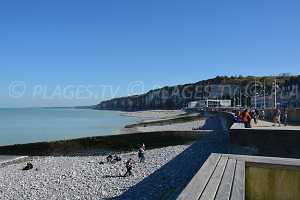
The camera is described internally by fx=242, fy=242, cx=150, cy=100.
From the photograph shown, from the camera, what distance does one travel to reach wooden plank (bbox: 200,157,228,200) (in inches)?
111

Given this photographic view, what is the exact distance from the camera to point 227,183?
3193 millimetres

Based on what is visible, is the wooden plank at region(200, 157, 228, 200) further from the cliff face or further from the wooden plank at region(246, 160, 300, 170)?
the cliff face

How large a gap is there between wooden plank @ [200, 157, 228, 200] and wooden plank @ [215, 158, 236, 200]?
5 centimetres

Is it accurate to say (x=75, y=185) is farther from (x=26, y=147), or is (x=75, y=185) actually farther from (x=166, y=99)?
(x=166, y=99)

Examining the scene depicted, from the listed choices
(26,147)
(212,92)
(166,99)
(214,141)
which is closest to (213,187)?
(214,141)

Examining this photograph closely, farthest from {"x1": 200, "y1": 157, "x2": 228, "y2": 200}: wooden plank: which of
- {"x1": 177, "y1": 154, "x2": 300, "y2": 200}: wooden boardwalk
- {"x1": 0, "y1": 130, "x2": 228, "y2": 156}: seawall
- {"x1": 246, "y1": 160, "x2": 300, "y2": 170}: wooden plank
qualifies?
{"x1": 0, "y1": 130, "x2": 228, "y2": 156}: seawall

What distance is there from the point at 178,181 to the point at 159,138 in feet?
30.9

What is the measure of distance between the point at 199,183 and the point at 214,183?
7.8 inches

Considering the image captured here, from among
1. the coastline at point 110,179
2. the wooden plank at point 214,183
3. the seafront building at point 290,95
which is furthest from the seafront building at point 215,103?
the wooden plank at point 214,183

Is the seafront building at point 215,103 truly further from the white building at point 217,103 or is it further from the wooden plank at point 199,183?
the wooden plank at point 199,183

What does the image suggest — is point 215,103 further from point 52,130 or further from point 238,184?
point 238,184

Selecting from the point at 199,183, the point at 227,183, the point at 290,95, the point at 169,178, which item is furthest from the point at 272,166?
the point at 290,95

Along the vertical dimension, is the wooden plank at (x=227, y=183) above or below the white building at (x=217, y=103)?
below

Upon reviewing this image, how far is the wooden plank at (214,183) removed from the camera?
282cm
